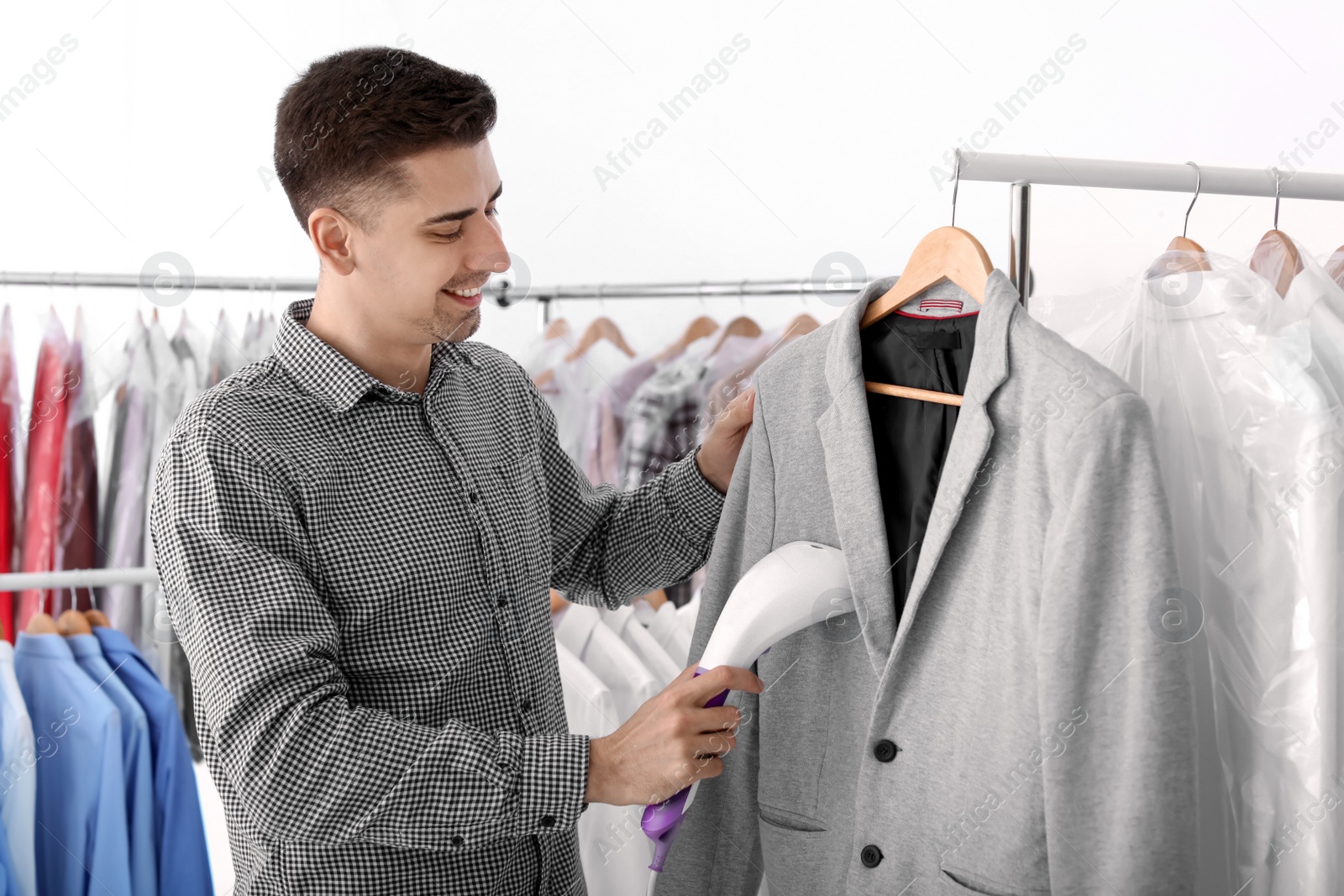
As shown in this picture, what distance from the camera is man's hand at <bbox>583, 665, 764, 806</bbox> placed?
39.4 inches

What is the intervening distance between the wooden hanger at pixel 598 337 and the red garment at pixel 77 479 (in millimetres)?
A: 947

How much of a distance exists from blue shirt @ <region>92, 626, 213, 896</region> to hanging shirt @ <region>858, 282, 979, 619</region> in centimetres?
121

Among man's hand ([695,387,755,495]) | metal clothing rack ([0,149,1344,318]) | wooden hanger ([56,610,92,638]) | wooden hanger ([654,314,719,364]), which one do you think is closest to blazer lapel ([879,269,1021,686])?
metal clothing rack ([0,149,1344,318])

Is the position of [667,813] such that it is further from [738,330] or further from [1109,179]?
[738,330]

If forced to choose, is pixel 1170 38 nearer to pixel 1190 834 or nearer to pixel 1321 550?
pixel 1321 550

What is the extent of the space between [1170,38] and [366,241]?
1.57 m

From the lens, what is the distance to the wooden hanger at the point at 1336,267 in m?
1.19

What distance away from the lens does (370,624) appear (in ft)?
3.74

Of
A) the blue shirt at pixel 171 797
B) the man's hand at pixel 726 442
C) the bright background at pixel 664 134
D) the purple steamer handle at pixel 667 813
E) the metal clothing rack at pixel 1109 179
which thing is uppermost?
the bright background at pixel 664 134

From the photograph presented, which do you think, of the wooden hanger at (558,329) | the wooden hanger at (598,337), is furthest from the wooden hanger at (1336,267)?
the wooden hanger at (558,329)

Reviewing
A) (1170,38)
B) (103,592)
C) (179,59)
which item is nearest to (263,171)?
(179,59)

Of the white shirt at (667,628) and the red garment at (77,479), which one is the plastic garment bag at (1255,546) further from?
the red garment at (77,479)

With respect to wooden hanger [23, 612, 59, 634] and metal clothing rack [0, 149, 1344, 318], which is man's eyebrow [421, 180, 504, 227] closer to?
metal clothing rack [0, 149, 1344, 318]

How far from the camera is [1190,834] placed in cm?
88
